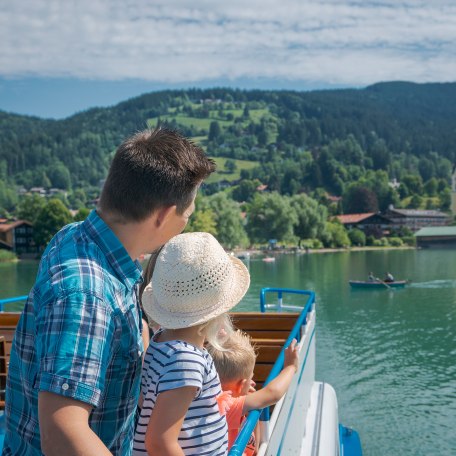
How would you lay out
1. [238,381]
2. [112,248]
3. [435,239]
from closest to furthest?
→ [112,248] < [238,381] < [435,239]

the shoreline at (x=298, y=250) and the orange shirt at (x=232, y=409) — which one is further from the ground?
the orange shirt at (x=232, y=409)

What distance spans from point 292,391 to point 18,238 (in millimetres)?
81139

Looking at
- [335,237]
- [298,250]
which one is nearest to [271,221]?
[298,250]

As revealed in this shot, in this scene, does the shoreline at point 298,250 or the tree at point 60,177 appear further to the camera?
the tree at point 60,177

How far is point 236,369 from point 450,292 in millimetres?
38124

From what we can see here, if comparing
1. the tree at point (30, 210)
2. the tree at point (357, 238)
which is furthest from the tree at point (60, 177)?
the tree at point (357, 238)

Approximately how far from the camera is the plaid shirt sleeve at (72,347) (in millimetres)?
1409

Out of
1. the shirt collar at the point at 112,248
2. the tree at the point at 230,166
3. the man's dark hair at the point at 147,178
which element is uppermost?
the man's dark hair at the point at 147,178

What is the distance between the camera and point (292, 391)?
466 cm

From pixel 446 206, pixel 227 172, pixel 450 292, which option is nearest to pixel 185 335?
pixel 450 292

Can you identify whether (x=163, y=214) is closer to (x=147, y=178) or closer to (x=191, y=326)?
(x=147, y=178)

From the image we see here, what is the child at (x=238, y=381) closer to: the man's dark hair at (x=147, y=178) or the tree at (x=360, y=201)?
the man's dark hair at (x=147, y=178)

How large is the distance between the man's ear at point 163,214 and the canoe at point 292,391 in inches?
63.2

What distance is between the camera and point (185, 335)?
213 centimetres
